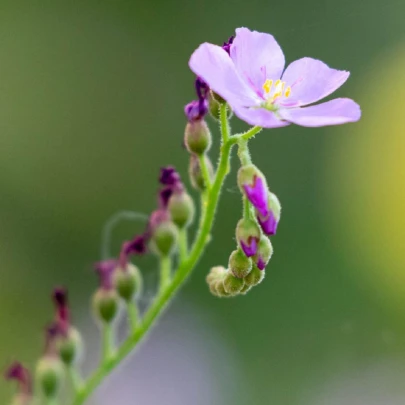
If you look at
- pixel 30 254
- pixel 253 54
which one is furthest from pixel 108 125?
pixel 253 54

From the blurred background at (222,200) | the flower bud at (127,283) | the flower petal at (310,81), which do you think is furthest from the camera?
the blurred background at (222,200)

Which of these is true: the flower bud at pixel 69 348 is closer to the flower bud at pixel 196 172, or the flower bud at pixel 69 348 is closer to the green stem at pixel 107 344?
the green stem at pixel 107 344

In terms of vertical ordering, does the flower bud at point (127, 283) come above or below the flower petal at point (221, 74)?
below

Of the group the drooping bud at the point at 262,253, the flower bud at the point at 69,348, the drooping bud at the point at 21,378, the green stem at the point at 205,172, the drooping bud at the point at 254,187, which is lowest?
the drooping bud at the point at 21,378

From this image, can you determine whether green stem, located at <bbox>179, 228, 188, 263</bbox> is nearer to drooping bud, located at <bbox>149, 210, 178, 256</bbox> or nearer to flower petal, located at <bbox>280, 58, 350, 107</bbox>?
drooping bud, located at <bbox>149, 210, 178, 256</bbox>

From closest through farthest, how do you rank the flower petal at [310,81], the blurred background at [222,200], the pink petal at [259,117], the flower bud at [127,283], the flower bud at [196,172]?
the pink petal at [259,117]
the flower petal at [310,81]
the flower bud at [196,172]
the flower bud at [127,283]
the blurred background at [222,200]

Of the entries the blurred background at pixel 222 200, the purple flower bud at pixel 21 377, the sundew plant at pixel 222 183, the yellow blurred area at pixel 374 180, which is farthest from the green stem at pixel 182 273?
the yellow blurred area at pixel 374 180

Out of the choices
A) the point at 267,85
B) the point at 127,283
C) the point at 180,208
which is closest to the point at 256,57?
the point at 267,85
